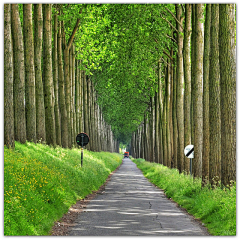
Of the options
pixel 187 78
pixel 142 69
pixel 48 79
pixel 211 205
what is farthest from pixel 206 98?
pixel 142 69

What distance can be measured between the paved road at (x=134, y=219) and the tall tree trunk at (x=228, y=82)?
2.50 m

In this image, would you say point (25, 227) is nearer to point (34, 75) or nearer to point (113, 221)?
point (113, 221)

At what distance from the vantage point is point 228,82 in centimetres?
1280

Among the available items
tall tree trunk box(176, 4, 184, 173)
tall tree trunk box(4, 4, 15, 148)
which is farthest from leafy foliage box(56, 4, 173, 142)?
tall tree trunk box(4, 4, 15, 148)

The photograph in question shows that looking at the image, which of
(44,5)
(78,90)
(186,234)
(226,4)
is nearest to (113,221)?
(186,234)

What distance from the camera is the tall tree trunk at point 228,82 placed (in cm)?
1278

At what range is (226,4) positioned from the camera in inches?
505

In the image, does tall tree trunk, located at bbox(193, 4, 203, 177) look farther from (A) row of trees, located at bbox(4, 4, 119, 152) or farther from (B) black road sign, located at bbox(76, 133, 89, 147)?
(B) black road sign, located at bbox(76, 133, 89, 147)

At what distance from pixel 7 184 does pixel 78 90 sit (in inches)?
998

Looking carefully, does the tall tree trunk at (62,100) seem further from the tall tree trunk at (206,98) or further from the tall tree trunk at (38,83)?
the tall tree trunk at (206,98)

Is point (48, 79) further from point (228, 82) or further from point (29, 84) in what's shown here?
point (228, 82)

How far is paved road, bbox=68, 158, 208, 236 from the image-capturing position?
9.81 metres

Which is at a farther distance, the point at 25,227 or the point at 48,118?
the point at 48,118

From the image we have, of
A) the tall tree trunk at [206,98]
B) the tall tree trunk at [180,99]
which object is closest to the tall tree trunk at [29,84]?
the tall tree trunk at [206,98]
